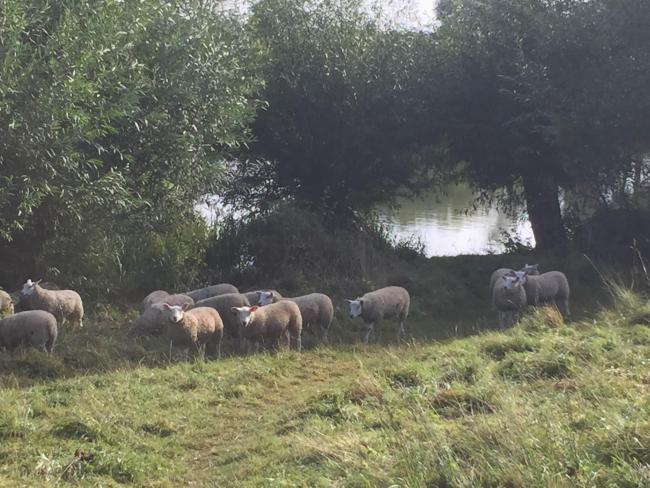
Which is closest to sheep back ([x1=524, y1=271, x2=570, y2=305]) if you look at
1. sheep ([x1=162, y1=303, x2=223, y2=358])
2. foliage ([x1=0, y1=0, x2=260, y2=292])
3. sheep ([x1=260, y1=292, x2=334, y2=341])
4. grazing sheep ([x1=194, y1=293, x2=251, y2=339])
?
sheep ([x1=260, y1=292, x2=334, y2=341])

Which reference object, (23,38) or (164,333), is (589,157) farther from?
(23,38)

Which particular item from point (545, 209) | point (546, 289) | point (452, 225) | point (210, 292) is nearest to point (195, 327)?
point (210, 292)

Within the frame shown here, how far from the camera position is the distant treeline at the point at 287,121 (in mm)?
11828

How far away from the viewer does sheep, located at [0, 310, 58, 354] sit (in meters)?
10.6

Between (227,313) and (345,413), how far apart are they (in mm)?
5496

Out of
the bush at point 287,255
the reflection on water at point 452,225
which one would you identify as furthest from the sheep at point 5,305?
the reflection on water at point 452,225

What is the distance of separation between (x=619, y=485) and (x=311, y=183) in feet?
56.5

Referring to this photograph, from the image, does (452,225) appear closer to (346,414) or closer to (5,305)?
(5,305)

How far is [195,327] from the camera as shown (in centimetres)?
1118

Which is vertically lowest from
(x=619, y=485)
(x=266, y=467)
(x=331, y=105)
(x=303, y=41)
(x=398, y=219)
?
(x=266, y=467)

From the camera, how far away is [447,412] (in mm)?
6965

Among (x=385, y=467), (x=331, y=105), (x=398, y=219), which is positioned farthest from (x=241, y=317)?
(x=398, y=219)

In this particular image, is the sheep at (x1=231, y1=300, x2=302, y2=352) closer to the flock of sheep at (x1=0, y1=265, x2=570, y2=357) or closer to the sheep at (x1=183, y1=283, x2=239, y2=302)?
the flock of sheep at (x1=0, y1=265, x2=570, y2=357)

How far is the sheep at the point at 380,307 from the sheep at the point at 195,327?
2652 mm
